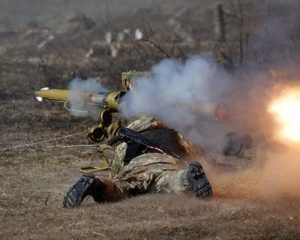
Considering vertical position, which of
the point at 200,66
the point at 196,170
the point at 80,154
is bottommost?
the point at 80,154

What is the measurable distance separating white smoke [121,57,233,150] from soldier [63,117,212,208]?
3.01 feet

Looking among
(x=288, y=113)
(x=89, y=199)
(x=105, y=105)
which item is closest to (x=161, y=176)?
(x=89, y=199)

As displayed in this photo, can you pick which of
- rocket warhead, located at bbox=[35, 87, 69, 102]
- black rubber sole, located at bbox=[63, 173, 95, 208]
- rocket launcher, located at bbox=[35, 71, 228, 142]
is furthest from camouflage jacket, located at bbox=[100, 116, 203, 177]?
rocket warhead, located at bbox=[35, 87, 69, 102]

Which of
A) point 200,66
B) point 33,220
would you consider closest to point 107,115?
point 200,66

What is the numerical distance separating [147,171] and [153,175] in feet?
0.30

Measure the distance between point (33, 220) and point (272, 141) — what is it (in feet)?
16.9

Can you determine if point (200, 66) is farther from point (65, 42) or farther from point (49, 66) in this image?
point (65, 42)

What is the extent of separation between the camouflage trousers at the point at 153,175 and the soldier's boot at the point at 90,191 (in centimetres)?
19

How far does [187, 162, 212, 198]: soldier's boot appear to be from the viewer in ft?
25.8

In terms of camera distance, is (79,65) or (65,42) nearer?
(79,65)

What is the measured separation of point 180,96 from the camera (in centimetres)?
1083

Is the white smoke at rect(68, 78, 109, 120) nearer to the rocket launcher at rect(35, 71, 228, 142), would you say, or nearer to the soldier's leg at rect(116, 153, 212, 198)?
the rocket launcher at rect(35, 71, 228, 142)

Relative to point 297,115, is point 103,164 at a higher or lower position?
lower

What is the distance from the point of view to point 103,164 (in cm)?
1107
